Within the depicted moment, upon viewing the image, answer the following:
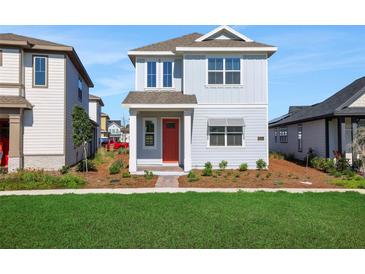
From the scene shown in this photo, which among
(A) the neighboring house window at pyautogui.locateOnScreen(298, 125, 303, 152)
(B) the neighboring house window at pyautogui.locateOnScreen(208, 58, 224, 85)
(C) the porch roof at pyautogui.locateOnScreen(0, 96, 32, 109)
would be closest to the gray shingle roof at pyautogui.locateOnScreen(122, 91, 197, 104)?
(B) the neighboring house window at pyautogui.locateOnScreen(208, 58, 224, 85)

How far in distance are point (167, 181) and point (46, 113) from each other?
24.7 ft

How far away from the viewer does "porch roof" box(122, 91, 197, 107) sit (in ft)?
44.6

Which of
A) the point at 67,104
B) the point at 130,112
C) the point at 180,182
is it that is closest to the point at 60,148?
the point at 67,104

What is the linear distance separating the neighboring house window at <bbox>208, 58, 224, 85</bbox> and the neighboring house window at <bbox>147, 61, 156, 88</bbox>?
9.93 ft

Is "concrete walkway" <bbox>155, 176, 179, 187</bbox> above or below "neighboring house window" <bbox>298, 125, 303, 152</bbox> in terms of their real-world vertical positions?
below

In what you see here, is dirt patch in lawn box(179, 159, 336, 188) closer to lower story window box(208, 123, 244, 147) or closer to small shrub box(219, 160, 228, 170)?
small shrub box(219, 160, 228, 170)

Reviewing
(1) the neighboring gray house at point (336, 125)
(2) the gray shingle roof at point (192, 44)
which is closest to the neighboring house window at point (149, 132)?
(2) the gray shingle roof at point (192, 44)

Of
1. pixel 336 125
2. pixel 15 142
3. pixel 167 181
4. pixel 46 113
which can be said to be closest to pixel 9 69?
pixel 46 113

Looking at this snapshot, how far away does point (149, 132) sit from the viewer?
15.5 metres

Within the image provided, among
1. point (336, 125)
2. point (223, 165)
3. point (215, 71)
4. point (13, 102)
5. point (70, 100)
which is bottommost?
point (223, 165)

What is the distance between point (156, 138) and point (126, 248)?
36.1 feet

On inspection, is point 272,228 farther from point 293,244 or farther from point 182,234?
point 182,234

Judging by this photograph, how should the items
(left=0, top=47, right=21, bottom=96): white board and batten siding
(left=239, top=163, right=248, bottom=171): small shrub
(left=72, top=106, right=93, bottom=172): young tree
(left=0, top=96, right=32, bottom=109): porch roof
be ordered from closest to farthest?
(left=0, top=96, right=32, bottom=109): porch roof → (left=72, top=106, right=93, bottom=172): young tree → (left=0, top=47, right=21, bottom=96): white board and batten siding → (left=239, top=163, right=248, bottom=171): small shrub

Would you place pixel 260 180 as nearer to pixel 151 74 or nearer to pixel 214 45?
pixel 214 45
